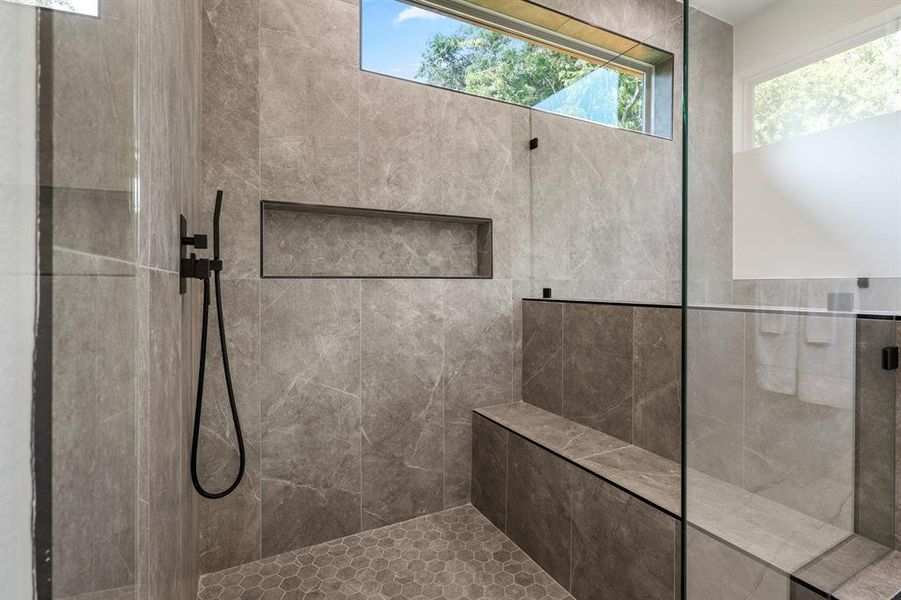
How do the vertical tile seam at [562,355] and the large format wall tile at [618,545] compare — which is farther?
the vertical tile seam at [562,355]

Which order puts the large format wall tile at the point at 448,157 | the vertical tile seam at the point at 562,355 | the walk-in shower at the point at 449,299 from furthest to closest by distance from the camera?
the vertical tile seam at the point at 562,355
the large format wall tile at the point at 448,157
the walk-in shower at the point at 449,299

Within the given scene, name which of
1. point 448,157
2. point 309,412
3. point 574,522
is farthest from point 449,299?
point 574,522

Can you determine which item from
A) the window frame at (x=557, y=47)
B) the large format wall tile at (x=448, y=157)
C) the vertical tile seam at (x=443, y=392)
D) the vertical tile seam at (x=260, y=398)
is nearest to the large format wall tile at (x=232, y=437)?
the vertical tile seam at (x=260, y=398)

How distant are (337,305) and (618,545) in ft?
4.71

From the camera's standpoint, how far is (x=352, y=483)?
6.35 ft

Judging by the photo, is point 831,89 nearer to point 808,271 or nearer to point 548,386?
point 808,271

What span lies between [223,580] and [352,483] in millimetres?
585

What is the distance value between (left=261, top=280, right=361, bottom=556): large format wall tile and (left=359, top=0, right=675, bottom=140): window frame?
1136 mm

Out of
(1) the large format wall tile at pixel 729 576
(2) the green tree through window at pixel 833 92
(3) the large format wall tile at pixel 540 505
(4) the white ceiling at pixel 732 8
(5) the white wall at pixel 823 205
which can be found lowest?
(3) the large format wall tile at pixel 540 505

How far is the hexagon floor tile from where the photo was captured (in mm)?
1562

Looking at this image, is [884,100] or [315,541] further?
[315,541]

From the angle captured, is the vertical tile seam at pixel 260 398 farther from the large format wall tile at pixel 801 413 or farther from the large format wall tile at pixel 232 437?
the large format wall tile at pixel 801 413

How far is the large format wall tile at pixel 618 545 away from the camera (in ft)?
4.05

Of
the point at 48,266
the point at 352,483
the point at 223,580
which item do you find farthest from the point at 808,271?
the point at 223,580
